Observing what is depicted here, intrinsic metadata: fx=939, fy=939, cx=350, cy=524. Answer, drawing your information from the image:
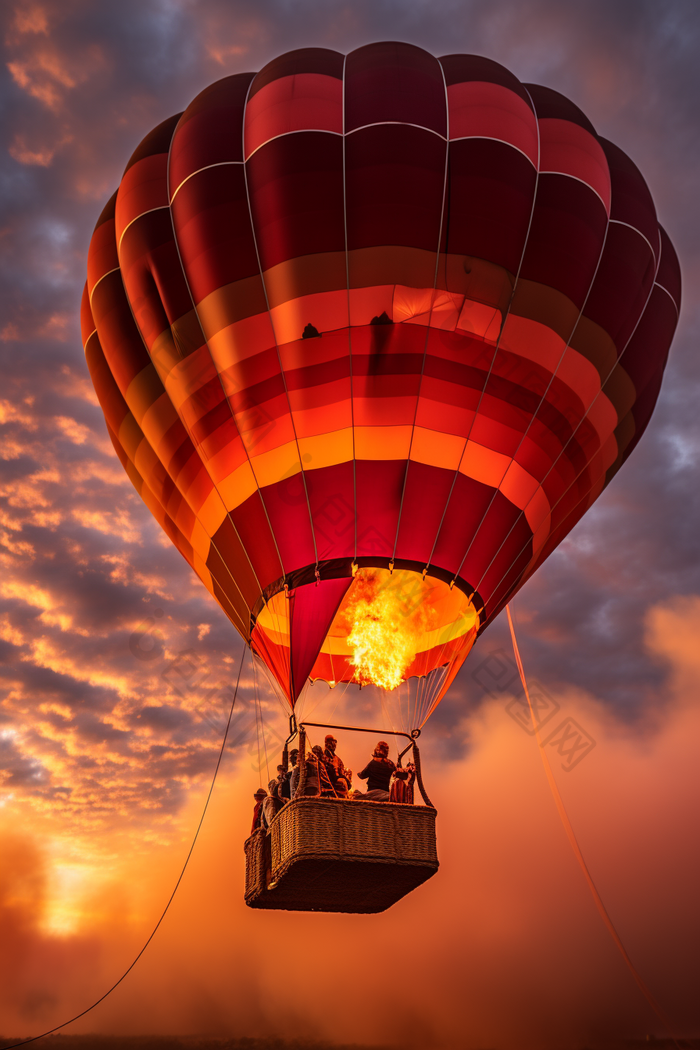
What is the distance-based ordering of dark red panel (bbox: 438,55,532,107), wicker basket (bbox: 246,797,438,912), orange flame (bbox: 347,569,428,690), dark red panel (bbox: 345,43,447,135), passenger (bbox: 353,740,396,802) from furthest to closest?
orange flame (bbox: 347,569,428,690) → dark red panel (bbox: 438,55,532,107) → dark red panel (bbox: 345,43,447,135) → passenger (bbox: 353,740,396,802) → wicker basket (bbox: 246,797,438,912)

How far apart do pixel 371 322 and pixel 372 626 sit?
9.46ft

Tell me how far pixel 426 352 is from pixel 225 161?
91.3 inches

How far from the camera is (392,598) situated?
8.45 m

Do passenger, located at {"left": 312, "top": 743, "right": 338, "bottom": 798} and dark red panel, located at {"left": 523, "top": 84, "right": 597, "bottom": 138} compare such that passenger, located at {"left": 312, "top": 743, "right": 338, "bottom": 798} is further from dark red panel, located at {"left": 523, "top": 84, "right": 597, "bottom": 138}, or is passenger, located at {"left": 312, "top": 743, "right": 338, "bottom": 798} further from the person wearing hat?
dark red panel, located at {"left": 523, "top": 84, "right": 597, "bottom": 138}

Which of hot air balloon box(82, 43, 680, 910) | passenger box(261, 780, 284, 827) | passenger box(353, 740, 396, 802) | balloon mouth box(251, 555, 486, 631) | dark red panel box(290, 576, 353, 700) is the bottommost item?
passenger box(261, 780, 284, 827)

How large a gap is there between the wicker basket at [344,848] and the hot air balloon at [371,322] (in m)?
0.38

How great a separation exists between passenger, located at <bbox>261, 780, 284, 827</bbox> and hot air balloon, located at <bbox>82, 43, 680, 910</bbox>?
1.87 ft

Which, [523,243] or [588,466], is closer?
[523,243]

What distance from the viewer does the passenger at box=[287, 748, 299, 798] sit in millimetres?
6508

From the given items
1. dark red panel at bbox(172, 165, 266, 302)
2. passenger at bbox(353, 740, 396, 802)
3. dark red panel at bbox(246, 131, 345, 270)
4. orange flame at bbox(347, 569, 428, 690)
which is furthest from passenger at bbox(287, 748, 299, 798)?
dark red panel at bbox(246, 131, 345, 270)

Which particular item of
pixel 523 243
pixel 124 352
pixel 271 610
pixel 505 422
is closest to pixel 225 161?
pixel 124 352

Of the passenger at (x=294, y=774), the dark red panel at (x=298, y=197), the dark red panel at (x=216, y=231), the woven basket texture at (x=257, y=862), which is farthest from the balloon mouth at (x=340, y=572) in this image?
the dark red panel at (x=298, y=197)

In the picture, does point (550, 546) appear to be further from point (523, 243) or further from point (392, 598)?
point (523, 243)

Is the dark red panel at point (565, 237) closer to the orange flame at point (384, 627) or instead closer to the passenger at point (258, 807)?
the orange flame at point (384, 627)
